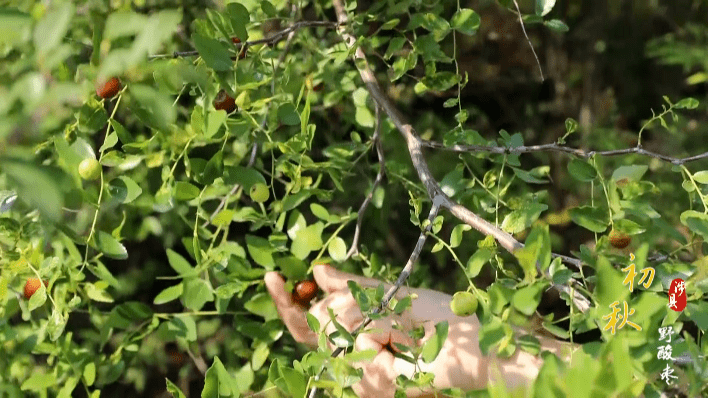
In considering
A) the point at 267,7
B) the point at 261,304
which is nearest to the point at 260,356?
the point at 261,304

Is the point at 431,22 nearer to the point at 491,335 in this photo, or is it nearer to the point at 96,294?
the point at 491,335

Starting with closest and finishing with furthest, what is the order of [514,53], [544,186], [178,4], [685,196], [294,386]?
[294,386] → [178,4] → [685,196] → [544,186] → [514,53]

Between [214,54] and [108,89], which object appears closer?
[214,54]

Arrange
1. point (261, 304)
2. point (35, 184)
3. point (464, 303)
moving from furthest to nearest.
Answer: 1. point (261, 304)
2. point (464, 303)
3. point (35, 184)

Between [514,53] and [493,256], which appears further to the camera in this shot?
[514,53]

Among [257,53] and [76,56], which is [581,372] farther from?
[76,56]

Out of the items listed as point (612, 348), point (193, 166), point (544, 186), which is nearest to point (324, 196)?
point (193, 166)

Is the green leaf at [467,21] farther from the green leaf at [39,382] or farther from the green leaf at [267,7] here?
the green leaf at [39,382]

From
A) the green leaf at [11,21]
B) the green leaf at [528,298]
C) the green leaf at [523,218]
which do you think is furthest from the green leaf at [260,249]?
the green leaf at [11,21]
